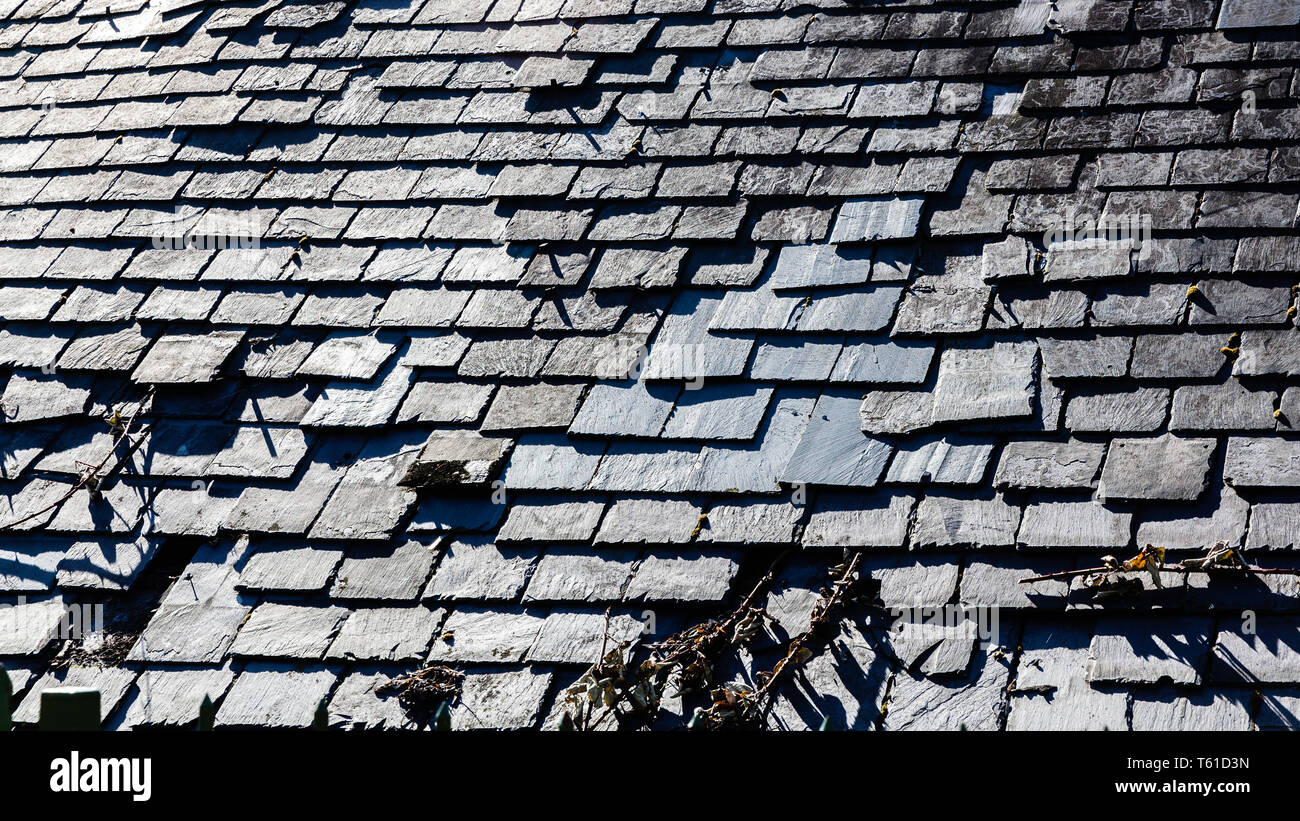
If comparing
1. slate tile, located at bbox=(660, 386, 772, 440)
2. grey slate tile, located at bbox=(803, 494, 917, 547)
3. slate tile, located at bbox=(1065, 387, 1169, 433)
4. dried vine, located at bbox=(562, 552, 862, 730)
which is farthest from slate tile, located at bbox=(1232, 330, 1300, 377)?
slate tile, located at bbox=(660, 386, 772, 440)

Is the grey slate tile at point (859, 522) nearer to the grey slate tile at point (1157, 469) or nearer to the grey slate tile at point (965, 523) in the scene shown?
the grey slate tile at point (965, 523)

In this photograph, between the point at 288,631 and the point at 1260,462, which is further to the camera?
the point at 288,631

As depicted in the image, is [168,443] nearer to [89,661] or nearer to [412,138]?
[89,661]

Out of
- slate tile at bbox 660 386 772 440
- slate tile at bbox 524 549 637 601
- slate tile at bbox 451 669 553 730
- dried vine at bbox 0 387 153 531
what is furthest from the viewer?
dried vine at bbox 0 387 153 531

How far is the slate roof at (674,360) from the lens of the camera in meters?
3.21

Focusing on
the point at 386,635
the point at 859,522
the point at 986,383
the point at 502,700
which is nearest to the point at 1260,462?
the point at 986,383

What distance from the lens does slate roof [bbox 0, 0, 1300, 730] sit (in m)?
3.21

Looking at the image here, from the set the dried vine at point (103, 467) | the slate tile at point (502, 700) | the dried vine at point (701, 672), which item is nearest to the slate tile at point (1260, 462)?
the dried vine at point (701, 672)

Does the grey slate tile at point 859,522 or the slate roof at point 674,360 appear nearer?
the slate roof at point 674,360

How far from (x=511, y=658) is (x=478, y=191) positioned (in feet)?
6.76

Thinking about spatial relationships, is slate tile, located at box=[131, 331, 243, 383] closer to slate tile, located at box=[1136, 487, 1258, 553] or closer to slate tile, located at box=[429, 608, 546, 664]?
slate tile, located at box=[429, 608, 546, 664]

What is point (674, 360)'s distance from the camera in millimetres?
3908

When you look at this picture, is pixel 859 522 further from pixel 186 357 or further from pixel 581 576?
pixel 186 357

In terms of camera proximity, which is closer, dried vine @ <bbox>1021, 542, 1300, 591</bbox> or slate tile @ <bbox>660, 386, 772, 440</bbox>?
dried vine @ <bbox>1021, 542, 1300, 591</bbox>
